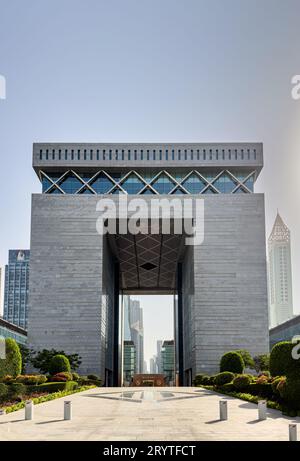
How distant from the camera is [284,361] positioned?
2258cm

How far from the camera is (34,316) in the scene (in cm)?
5353

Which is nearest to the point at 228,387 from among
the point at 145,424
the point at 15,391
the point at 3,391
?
the point at 15,391

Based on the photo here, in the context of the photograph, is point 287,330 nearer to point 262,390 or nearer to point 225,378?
point 225,378

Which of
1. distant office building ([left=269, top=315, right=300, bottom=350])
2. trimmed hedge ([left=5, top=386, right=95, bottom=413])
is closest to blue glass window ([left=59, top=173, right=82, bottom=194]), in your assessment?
trimmed hedge ([left=5, top=386, right=95, bottom=413])

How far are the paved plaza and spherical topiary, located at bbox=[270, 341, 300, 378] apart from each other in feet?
5.55

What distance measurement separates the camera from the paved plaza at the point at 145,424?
15.7m

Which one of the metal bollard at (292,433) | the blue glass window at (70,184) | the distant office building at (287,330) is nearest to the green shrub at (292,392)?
the metal bollard at (292,433)

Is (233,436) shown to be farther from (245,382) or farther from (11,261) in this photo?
(11,261)

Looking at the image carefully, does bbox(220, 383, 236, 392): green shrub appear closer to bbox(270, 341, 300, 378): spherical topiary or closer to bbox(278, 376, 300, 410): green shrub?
bbox(270, 341, 300, 378): spherical topiary

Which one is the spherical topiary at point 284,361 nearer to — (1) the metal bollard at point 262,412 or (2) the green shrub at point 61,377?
(1) the metal bollard at point 262,412

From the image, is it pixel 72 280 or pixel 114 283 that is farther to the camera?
pixel 114 283

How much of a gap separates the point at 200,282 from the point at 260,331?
23.4 feet

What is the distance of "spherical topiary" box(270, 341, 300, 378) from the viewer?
2136 centimetres

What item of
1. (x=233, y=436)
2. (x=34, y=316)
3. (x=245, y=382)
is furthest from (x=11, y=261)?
(x=233, y=436)
